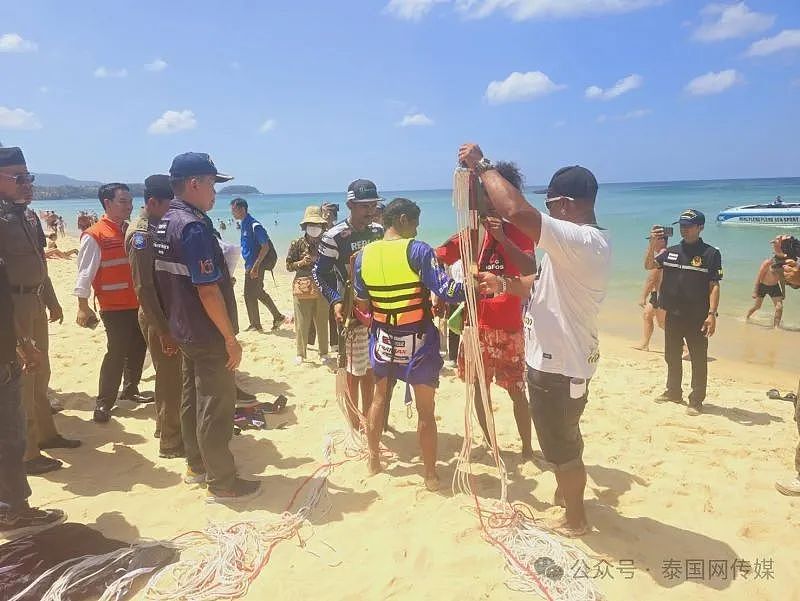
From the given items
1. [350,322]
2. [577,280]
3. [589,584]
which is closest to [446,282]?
[577,280]

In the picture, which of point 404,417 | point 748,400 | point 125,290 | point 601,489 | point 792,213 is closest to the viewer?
point 601,489

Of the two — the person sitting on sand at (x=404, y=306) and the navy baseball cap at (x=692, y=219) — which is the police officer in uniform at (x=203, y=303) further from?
the navy baseball cap at (x=692, y=219)

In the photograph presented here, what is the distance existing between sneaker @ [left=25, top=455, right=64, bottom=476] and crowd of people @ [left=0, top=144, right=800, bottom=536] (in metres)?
0.02

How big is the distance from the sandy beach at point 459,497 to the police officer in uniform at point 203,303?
401 millimetres

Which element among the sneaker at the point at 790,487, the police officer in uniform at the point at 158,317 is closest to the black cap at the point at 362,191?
the police officer in uniform at the point at 158,317

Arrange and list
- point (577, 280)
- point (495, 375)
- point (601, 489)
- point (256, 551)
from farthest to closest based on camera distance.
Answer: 1. point (495, 375)
2. point (601, 489)
3. point (256, 551)
4. point (577, 280)

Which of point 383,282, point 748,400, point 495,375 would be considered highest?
point 383,282

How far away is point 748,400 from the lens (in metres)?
5.35

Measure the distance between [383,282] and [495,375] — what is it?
3.87 ft

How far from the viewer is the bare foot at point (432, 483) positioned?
11.4 ft

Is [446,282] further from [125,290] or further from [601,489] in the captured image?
[125,290]

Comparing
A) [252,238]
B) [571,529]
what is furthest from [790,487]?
[252,238]

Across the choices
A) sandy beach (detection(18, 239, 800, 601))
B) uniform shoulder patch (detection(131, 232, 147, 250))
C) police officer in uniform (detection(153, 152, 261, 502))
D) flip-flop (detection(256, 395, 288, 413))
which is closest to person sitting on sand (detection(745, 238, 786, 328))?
sandy beach (detection(18, 239, 800, 601))

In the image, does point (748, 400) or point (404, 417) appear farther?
point (748, 400)
